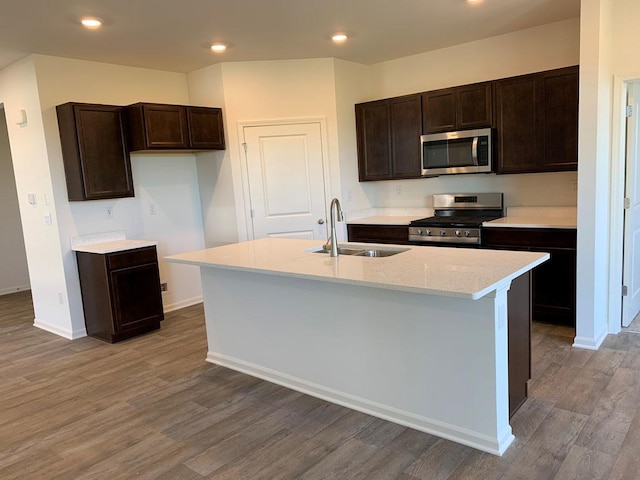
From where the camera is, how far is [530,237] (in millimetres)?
3996

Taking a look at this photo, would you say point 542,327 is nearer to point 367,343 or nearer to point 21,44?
point 367,343

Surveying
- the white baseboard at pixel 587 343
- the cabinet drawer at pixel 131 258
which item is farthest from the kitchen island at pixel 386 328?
the white baseboard at pixel 587 343

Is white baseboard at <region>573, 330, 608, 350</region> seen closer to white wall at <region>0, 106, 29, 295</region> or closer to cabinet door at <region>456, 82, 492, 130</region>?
cabinet door at <region>456, 82, 492, 130</region>

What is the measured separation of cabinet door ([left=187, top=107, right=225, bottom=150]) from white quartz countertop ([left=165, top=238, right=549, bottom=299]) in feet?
5.88

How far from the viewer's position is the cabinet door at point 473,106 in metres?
4.34

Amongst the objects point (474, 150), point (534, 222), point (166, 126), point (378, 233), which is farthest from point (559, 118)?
point (166, 126)

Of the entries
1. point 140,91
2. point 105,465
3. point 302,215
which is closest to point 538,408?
point 105,465

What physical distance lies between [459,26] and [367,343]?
299 cm

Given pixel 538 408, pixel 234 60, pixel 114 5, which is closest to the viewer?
pixel 538 408

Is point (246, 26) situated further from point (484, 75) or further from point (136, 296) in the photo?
point (136, 296)

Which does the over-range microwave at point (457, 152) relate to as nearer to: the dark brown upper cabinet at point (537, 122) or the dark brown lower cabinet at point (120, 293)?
the dark brown upper cabinet at point (537, 122)

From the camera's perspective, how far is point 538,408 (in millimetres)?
2660

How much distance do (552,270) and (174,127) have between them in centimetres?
364

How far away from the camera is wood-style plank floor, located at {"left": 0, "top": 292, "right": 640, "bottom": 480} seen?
2.22 meters
